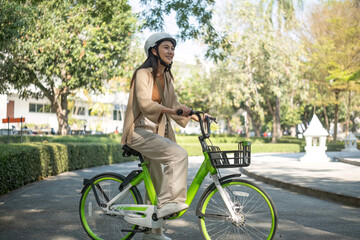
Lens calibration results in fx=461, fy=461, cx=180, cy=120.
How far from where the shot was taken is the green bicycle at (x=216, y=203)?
3.83 metres

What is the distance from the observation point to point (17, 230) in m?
5.20

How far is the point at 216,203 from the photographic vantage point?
3.96 m

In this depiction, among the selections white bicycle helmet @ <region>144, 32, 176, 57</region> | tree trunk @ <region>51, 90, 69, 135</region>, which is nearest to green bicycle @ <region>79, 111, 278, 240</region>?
white bicycle helmet @ <region>144, 32, 176, 57</region>

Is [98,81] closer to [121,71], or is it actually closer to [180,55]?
[121,71]

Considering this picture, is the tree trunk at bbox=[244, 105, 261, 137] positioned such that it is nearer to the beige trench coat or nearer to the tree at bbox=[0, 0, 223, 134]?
the tree at bbox=[0, 0, 223, 134]

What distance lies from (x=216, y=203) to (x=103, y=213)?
4.08 feet

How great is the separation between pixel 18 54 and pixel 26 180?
533 inches

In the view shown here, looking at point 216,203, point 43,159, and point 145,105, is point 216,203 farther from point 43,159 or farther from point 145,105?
point 43,159

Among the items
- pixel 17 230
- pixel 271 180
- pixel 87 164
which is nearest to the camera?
pixel 17 230

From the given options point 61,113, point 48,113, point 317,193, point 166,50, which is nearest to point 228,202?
point 166,50

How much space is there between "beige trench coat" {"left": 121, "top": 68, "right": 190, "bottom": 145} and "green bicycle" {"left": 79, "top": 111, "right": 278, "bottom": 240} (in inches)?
9.9

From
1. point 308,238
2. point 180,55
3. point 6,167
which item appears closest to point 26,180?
point 6,167

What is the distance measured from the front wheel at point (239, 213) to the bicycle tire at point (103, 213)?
0.71 meters

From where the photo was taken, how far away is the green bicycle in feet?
12.6
